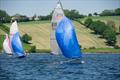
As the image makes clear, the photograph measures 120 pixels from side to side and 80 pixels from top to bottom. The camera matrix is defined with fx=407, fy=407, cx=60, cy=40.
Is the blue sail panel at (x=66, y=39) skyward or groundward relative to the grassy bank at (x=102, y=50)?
skyward

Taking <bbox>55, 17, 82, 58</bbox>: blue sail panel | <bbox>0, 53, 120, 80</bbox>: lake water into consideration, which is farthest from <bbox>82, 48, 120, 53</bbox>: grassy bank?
<bbox>55, 17, 82, 58</bbox>: blue sail panel

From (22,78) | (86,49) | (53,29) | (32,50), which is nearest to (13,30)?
(53,29)

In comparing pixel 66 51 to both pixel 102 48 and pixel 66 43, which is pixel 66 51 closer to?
pixel 66 43

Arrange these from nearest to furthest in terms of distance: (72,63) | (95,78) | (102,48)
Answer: (95,78) → (72,63) → (102,48)

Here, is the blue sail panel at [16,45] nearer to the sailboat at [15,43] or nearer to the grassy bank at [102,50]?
the sailboat at [15,43]

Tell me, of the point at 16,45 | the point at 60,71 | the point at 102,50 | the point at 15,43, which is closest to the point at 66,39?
the point at 60,71

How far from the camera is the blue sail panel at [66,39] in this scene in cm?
7089

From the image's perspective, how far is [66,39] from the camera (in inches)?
2790

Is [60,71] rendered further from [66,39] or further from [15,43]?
[15,43]

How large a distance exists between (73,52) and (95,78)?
2271 centimetres

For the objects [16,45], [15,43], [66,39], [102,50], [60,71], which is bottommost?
[102,50]

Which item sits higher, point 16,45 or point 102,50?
point 16,45

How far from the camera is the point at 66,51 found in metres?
71.3

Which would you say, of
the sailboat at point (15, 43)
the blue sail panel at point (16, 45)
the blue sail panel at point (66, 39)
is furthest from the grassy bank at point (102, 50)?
the blue sail panel at point (66, 39)
